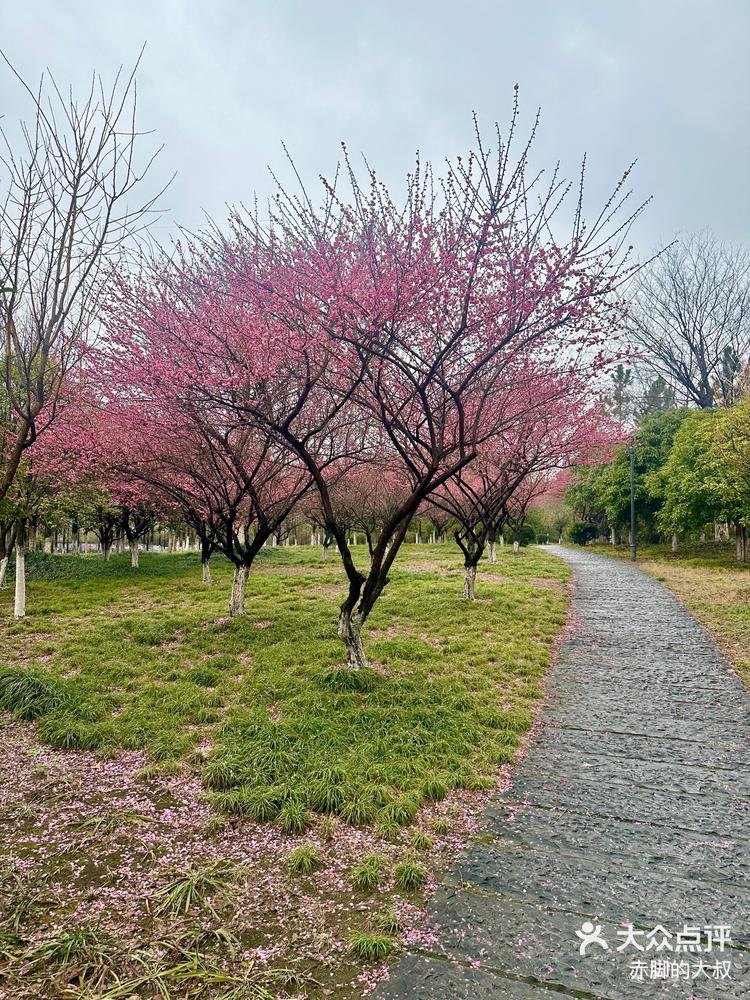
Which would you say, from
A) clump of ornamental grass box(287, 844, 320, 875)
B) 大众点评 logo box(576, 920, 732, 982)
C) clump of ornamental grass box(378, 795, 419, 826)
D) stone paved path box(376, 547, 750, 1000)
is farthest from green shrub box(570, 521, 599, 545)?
→ clump of ornamental grass box(287, 844, 320, 875)

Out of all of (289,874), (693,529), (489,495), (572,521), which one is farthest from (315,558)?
(572,521)

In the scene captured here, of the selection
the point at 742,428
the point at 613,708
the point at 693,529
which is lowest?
the point at 613,708

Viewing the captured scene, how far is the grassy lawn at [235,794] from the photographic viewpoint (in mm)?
2816

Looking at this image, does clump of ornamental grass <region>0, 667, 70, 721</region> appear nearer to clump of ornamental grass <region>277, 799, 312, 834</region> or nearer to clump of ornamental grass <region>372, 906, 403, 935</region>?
clump of ornamental grass <region>277, 799, 312, 834</region>

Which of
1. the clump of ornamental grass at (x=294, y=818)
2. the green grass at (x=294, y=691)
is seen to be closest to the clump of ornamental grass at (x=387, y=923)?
the green grass at (x=294, y=691)

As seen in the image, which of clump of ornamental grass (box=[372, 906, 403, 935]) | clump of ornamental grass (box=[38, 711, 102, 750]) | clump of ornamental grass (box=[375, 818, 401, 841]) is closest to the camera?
clump of ornamental grass (box=[372, 906, 403, 935])

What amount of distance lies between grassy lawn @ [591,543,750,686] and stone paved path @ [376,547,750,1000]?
2.34m

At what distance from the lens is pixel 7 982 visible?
2.59 m

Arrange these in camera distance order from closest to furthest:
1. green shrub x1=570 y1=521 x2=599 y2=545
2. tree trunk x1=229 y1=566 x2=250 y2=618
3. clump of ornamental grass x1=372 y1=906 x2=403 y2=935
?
clump of ornamental grass x1=372 y1=906 x2=403 y2=935 → tree trunk x1=229 y1=566 x2=250 y2=618 → green shrub x1=570 y1=521 x2=599 y2=545

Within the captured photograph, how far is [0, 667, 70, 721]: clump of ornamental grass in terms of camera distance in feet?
20.7

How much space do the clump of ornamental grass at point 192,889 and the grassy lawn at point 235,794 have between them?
0.01m

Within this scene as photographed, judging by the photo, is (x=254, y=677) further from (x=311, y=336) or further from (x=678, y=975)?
(x=678, y=975)

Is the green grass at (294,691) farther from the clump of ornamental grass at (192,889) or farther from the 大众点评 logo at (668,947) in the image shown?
the 大众点评 logo at (668,947)

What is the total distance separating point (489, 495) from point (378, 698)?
957 centimetres
